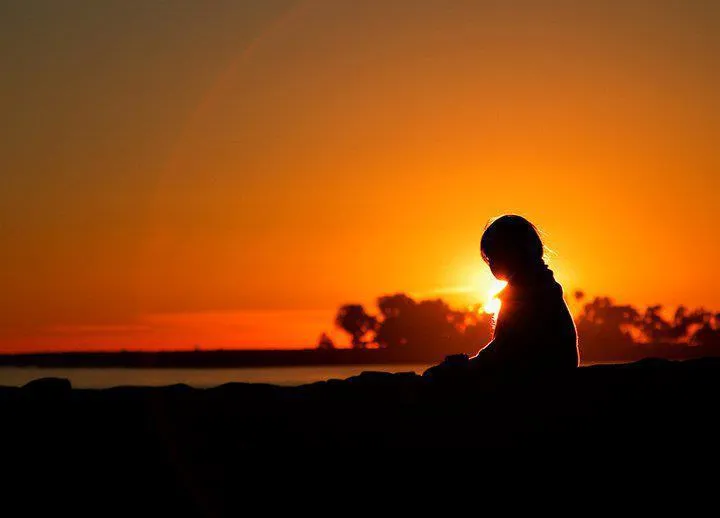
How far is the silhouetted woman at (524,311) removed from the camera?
6.87 m

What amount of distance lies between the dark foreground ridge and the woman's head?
95cm

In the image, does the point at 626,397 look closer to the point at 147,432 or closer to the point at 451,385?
the point at 451,385

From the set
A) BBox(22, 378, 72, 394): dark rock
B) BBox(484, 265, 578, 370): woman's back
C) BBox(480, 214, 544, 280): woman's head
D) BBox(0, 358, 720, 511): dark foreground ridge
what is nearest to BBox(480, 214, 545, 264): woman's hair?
BBox(480, 214, 544, 280): woman's head

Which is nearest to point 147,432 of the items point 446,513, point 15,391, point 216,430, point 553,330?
point 216,430

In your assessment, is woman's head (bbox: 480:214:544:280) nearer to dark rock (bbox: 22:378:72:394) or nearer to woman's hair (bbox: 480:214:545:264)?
woman's hair (bbox: 480:214:545:264)

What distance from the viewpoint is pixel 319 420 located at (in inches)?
246

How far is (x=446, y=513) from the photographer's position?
6.16m

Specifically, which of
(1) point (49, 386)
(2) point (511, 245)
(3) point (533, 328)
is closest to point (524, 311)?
(3) point (533, 328)

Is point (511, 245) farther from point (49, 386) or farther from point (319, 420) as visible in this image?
point (49, 386)

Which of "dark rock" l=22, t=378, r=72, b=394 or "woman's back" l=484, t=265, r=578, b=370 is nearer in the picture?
"dark rock" l=22, t=378, r=72, b=394

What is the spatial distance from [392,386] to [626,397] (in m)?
1.29

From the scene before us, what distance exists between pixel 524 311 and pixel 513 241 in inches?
18.2

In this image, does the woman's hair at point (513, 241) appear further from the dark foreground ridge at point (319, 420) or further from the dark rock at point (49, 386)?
the dark rock at point (49, 386)

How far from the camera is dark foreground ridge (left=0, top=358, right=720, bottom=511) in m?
6.09
